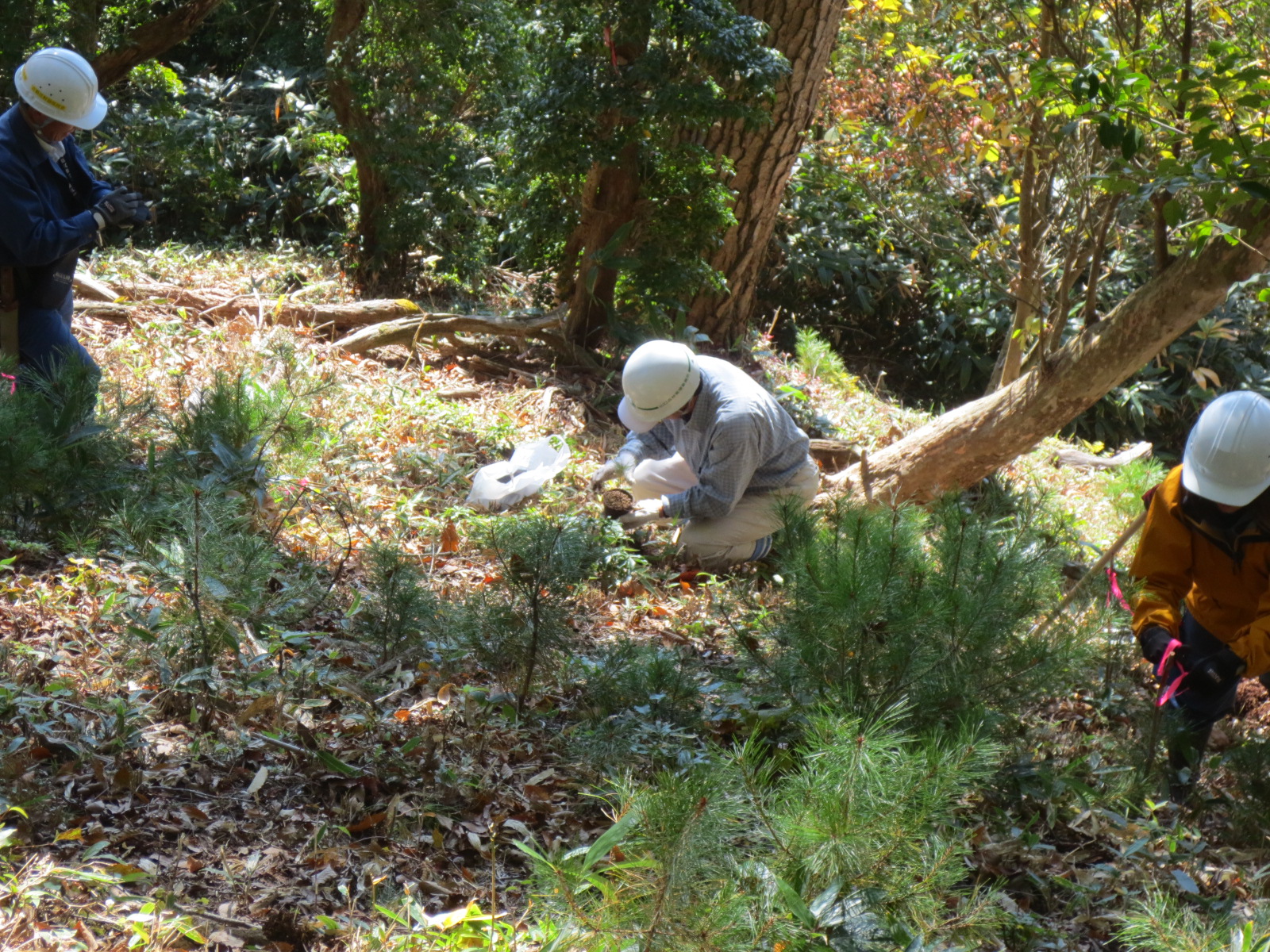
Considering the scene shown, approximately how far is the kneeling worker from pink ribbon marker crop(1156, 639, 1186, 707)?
160 centimetres

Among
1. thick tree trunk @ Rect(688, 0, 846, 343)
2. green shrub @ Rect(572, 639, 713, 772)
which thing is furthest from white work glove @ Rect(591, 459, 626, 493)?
green shrub @ Rect(572, 639, 713, 772)

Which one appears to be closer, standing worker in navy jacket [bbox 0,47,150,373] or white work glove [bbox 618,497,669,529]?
standing worker in navy jacket [bbox 0,47,150,373]

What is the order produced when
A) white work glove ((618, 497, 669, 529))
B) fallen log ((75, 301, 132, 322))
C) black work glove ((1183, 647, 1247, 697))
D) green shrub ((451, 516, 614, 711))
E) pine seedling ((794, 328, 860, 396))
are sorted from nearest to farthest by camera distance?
green shrub ((451, 516, 614, 711)), black work glove ((1183, 647, 1247, 697)), white work glove ((618, 497, 669, 529)), fallen log ((75, 301, 132, 322)), pine seedling ((794, 328, 860, 396))

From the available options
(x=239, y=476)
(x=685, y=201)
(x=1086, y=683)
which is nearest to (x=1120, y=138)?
(x=1086, y=683)

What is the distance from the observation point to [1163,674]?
331 centimetres

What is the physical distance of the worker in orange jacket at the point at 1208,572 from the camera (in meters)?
3.26

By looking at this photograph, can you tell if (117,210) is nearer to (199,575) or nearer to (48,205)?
(48,205)

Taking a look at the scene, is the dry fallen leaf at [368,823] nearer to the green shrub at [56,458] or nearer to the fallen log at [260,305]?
the green shrub at [56,458]

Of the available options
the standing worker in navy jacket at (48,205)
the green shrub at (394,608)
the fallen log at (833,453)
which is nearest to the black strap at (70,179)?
the standing worker in navy jacket at (48,205)

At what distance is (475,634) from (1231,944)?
6.89ft

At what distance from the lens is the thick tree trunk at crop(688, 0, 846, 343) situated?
22.3ft

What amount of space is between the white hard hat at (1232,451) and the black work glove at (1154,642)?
0.45 metres

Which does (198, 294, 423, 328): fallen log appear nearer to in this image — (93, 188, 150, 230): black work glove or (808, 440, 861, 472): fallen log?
(93, 188, 150, 230): black work glove

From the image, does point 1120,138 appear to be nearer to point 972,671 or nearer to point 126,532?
point 972,671
